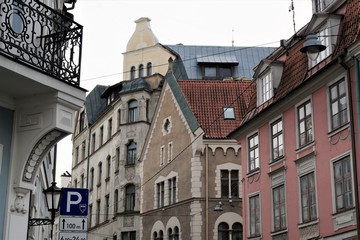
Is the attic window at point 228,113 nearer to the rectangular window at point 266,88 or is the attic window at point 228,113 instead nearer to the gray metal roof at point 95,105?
the rectangular window at point 266,88

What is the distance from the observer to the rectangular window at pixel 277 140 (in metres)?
25.8

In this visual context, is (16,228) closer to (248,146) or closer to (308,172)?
(308,172)

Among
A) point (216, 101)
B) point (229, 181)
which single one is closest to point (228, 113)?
Result: point (216, 101)

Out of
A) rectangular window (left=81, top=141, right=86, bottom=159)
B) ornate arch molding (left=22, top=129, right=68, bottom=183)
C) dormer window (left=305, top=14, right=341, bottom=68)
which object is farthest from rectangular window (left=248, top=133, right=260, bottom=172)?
rectangular window (left=81, top=141, right=86, bottom=159)

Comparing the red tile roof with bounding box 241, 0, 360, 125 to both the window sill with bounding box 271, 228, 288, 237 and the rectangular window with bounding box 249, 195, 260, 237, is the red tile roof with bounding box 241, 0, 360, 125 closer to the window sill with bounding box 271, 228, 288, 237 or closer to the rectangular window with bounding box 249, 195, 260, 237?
the rectangular window with bounding box 249, 195, 260, 237

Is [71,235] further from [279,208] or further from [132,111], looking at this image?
[132,111]

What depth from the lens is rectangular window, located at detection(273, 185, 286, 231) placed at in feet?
82.4

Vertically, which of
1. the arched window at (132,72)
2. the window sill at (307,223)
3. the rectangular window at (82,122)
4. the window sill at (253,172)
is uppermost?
the arched window at (132,72)

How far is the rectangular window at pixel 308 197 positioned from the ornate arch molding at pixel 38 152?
14.9m

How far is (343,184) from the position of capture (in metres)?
20.9

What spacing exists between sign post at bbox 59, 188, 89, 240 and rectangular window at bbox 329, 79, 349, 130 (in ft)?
39.9

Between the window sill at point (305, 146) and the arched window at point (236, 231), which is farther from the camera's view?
the arched window at point (236, 231)

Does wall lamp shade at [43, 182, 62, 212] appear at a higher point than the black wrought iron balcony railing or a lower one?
lower

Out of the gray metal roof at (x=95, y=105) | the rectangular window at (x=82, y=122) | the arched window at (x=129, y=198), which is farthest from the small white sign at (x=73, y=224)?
the rectangular window at (x=82, y=122)
